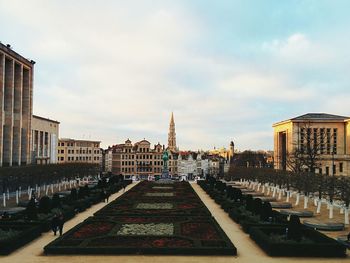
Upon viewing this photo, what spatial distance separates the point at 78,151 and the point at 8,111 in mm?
94129

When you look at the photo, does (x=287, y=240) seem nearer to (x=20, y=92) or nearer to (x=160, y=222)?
(x=160, y=222)

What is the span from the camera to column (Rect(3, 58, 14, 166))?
69.8 m

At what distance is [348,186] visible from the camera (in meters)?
35.7

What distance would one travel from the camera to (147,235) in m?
26.4

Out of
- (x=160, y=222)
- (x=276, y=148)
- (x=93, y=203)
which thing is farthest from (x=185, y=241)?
(x=276, y=148)

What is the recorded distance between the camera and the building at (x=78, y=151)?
158 m

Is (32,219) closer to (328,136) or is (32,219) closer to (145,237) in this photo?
(145,237)

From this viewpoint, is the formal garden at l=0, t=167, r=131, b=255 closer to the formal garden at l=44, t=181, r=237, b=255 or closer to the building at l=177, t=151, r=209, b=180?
the formal garden at l=44, t=181, r=237, b=255

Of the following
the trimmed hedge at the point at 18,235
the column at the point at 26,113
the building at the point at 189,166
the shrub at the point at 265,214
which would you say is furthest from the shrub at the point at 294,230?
the building at the point at 189,166

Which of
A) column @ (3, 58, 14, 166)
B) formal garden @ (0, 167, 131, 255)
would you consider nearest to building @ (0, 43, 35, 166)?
column @ (3, 58, 14, 166)

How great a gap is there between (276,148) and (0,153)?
308ft

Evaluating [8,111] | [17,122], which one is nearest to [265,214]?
[8,111]

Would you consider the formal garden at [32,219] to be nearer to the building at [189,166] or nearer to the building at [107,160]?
the building at [107,160]

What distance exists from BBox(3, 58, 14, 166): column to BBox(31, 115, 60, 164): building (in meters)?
23.1
